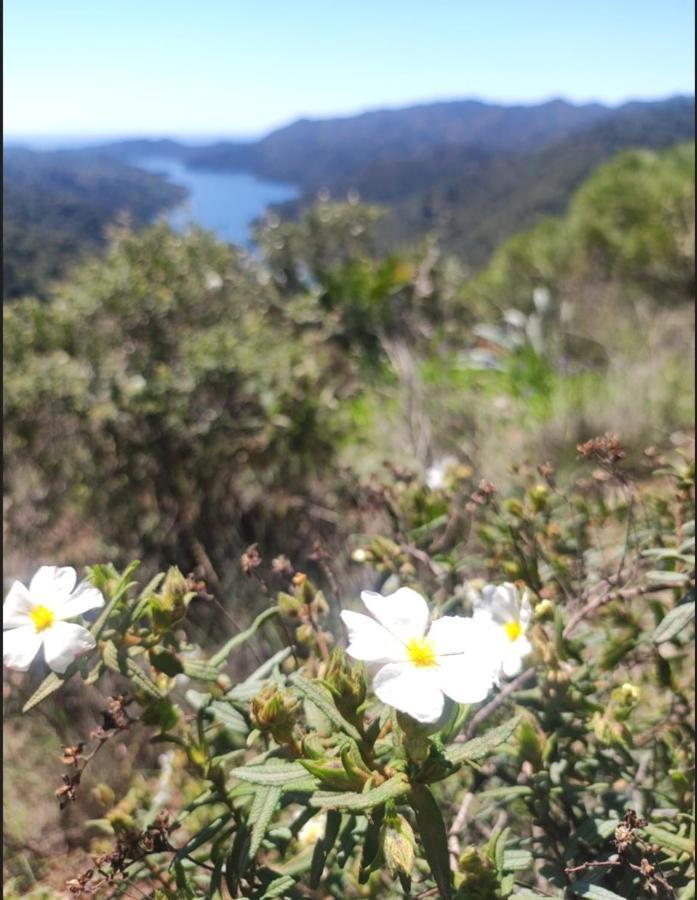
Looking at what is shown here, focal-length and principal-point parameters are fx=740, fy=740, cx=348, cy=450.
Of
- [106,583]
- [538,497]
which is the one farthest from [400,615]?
[538,497]

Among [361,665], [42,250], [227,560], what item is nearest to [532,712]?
[361,665]

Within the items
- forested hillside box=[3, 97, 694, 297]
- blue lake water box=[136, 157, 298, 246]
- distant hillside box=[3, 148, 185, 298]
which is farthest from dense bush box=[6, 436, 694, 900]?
distant hillside box=[3, 148, 185, 298]

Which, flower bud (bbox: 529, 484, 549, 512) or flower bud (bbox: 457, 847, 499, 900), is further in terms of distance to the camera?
flower bud (bbox: 529, 484, 549, 512)

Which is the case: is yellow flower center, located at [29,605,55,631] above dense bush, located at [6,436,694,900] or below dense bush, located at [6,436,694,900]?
above

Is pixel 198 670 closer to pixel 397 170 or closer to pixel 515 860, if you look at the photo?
pixel 515 860

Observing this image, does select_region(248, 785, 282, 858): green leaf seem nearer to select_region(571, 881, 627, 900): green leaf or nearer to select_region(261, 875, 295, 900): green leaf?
select_region(261, 875, 295, 900): green leaf

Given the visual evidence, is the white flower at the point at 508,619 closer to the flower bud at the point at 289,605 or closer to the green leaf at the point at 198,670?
the flower bud at the point at 289,605
